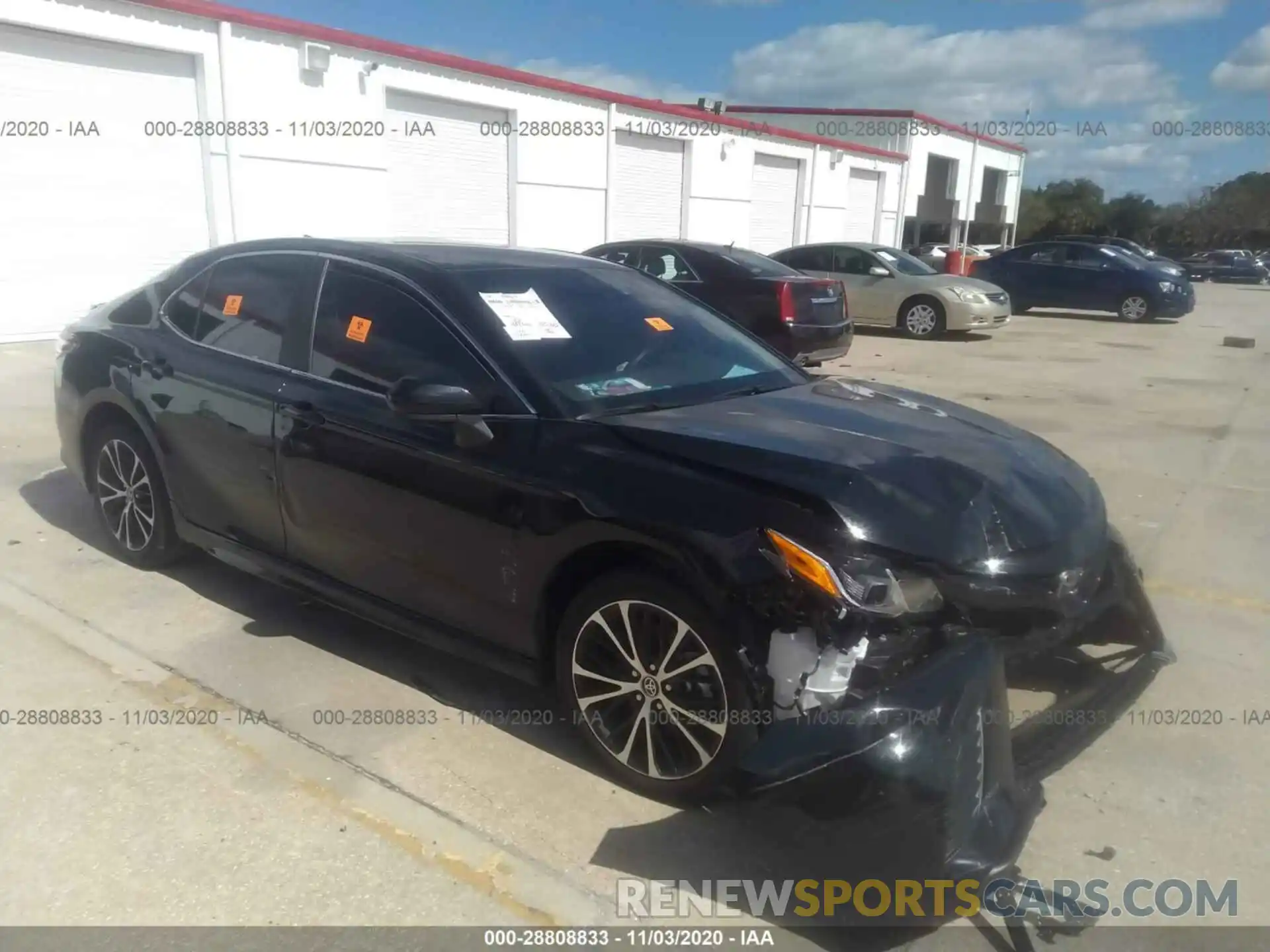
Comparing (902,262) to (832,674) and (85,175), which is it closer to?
(85,175)

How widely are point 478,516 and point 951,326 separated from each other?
1301 centimetres

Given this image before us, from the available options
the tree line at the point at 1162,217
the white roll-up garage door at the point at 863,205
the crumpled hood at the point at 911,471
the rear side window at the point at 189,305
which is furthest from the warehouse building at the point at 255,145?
the tree line at the point at 1162,217

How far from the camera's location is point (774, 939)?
8.50 feet

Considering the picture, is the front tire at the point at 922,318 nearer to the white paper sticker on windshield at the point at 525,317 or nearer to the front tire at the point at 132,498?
the white paper sticker on windshield at the point at 525,317

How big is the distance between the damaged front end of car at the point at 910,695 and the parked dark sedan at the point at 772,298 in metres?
7.79

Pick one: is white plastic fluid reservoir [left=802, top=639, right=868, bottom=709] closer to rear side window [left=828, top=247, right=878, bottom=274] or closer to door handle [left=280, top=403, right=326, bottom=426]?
door handle [left=280, top=403, right=326, bottom=426]

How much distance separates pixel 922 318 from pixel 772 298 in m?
5.28

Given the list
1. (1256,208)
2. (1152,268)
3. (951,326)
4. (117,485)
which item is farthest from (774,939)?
(1256,208)

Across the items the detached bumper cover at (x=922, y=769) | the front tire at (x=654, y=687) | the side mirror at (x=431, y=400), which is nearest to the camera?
the detached bumper cover at (x=922, y=769)

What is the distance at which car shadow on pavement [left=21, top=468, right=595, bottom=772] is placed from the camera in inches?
140

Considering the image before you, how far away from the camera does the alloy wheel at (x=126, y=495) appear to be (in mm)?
4734

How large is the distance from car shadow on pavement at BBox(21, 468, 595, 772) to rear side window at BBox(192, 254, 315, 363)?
1.05m

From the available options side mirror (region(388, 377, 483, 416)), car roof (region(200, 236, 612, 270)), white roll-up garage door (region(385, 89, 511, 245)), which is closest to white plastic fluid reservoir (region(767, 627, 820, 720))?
side mirror (region(388, 377, 483, 416))

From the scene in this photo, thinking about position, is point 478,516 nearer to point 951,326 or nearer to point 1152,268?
point 951,326
